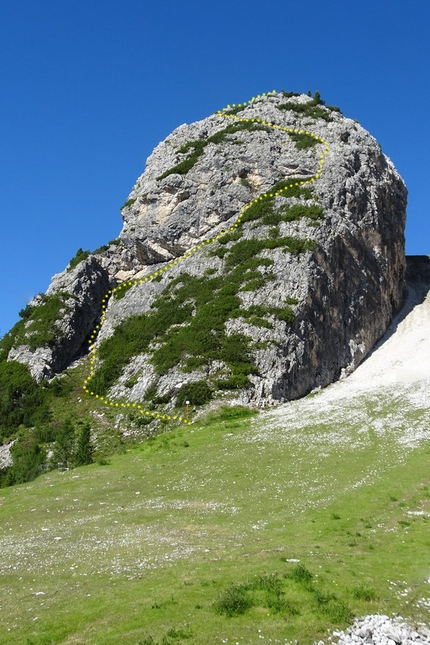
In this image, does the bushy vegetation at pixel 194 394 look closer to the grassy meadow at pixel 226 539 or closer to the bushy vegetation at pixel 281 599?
the grassy meadow at pixel 226 539

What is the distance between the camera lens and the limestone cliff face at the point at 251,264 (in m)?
62.2

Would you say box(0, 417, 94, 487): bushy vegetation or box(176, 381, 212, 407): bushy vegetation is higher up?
box(176, 381, 212, 407): bushy vegetation

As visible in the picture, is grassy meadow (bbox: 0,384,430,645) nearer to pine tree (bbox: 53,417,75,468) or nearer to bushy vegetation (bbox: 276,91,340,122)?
pine tree (bbox: 53,417,75,468)

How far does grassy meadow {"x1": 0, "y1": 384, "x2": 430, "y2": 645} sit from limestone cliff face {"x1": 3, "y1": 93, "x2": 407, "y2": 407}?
704 inches

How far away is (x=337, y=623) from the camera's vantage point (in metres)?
14.4

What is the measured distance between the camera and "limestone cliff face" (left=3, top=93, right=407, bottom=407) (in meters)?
62.2

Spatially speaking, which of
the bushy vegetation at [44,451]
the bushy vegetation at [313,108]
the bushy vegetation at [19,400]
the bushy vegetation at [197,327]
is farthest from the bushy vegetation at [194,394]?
the bushy vegetation at [313,108]

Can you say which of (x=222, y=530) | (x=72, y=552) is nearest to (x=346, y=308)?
(x=222, y=530)

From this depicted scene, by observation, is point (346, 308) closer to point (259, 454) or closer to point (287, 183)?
point (287, 183)

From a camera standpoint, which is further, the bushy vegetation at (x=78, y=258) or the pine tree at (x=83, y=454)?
the bushy vegetation at (x=78, y=258)

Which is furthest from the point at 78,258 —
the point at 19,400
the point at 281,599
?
the point at 281,599

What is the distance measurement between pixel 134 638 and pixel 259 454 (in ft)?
84.2

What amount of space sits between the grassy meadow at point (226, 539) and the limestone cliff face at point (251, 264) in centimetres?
1787

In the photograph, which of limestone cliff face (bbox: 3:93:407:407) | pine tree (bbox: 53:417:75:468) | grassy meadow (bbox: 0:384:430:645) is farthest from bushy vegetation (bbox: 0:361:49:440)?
grassy meadow (bbox: 0:384:430:645)
